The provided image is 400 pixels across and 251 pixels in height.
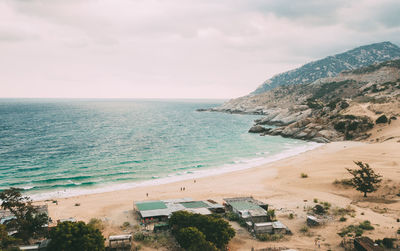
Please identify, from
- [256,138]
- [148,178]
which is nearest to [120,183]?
[148,178]

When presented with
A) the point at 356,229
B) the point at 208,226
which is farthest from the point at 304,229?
the point at 208,226

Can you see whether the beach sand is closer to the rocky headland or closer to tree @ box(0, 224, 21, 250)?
tree @ box(0, 224, 21, 250)

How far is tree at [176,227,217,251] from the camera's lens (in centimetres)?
1983

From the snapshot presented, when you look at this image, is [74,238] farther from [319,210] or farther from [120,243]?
[319,210]

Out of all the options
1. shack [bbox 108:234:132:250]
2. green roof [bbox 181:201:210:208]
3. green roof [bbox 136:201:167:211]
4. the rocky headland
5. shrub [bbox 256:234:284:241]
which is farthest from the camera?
the rocky headland

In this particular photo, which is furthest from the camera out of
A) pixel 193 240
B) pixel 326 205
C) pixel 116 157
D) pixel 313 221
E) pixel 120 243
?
pixel 116 157

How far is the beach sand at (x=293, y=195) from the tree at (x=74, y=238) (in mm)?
5278

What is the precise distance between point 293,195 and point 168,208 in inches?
708

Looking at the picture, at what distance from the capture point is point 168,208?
3003cm

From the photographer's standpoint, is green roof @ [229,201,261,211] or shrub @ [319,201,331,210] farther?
shrub @ [319,201,331,210]

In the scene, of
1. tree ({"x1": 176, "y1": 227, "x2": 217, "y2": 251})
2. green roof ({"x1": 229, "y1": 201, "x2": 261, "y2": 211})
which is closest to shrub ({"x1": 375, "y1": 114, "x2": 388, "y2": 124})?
green roof ({"x1": 229, "y1": 201, "x2": 261, "y2": 211})

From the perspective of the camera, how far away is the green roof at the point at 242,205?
29.5 metres

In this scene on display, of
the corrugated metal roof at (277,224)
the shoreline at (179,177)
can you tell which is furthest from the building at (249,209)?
the shoreline at (179,177)

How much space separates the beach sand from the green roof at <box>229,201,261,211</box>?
9.29ft
